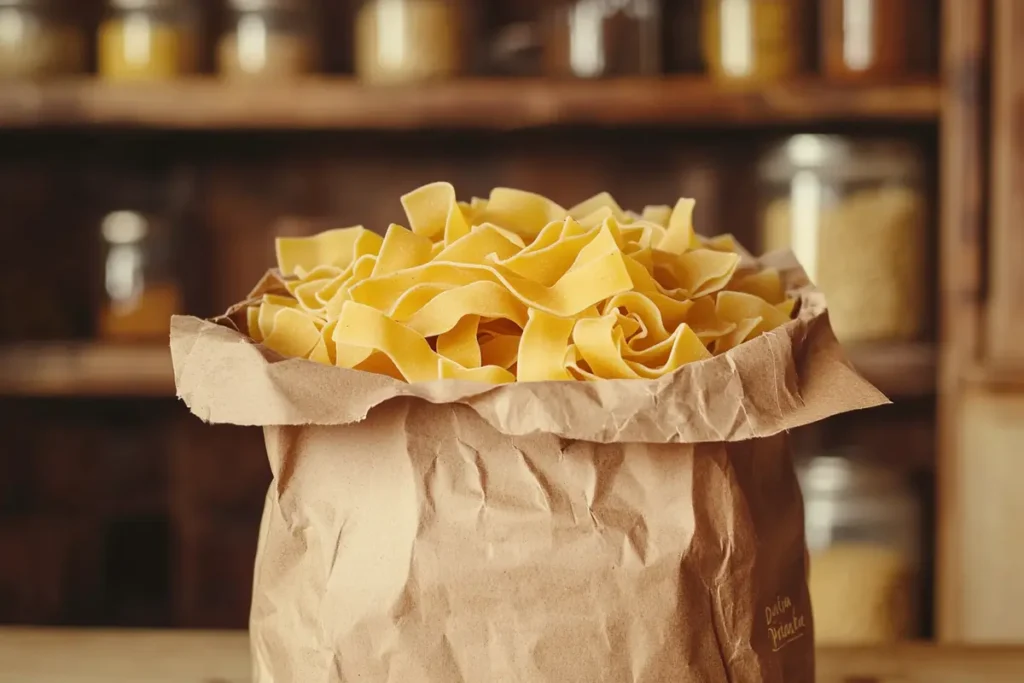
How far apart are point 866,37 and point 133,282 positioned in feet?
2.55

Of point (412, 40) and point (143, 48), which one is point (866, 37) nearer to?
point (412, 40)

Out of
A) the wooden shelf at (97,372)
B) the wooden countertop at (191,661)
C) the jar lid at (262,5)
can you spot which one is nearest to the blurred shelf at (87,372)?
the wooden shelf at (97,372)

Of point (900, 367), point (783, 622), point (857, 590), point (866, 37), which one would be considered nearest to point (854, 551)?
point (857, 590)

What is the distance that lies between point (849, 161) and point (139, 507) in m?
0.91

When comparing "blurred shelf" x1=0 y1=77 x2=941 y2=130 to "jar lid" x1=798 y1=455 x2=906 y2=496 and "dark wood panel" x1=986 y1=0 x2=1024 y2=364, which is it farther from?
"jar lid" x1=798 y1=455 x2=906 y2=496

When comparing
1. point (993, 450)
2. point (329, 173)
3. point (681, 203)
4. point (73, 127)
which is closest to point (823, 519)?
point (993, 450)

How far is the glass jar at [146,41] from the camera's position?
1.06m

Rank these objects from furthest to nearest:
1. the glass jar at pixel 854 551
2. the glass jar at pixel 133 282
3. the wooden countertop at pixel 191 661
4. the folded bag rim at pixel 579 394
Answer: the glass jar at pixel 133 282 < the glass jar at pixel 854 551 < the wooden countertop at pixel 191 661 < the folded bag rim at pixel 579 394

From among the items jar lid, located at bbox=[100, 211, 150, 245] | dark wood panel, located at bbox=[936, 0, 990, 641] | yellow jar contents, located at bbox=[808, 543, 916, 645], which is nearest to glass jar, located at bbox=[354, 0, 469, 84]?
jar lid, located at bbox=[100, 211, 150, 245]

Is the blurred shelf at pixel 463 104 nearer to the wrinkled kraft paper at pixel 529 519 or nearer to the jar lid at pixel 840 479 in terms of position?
the jar lid at pixel 840 479

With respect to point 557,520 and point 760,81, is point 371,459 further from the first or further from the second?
point 760,81

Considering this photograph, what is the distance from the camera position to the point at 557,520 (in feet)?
1.14

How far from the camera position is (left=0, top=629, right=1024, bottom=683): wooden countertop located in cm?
54

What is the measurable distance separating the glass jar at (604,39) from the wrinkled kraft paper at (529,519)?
2.40 ft
